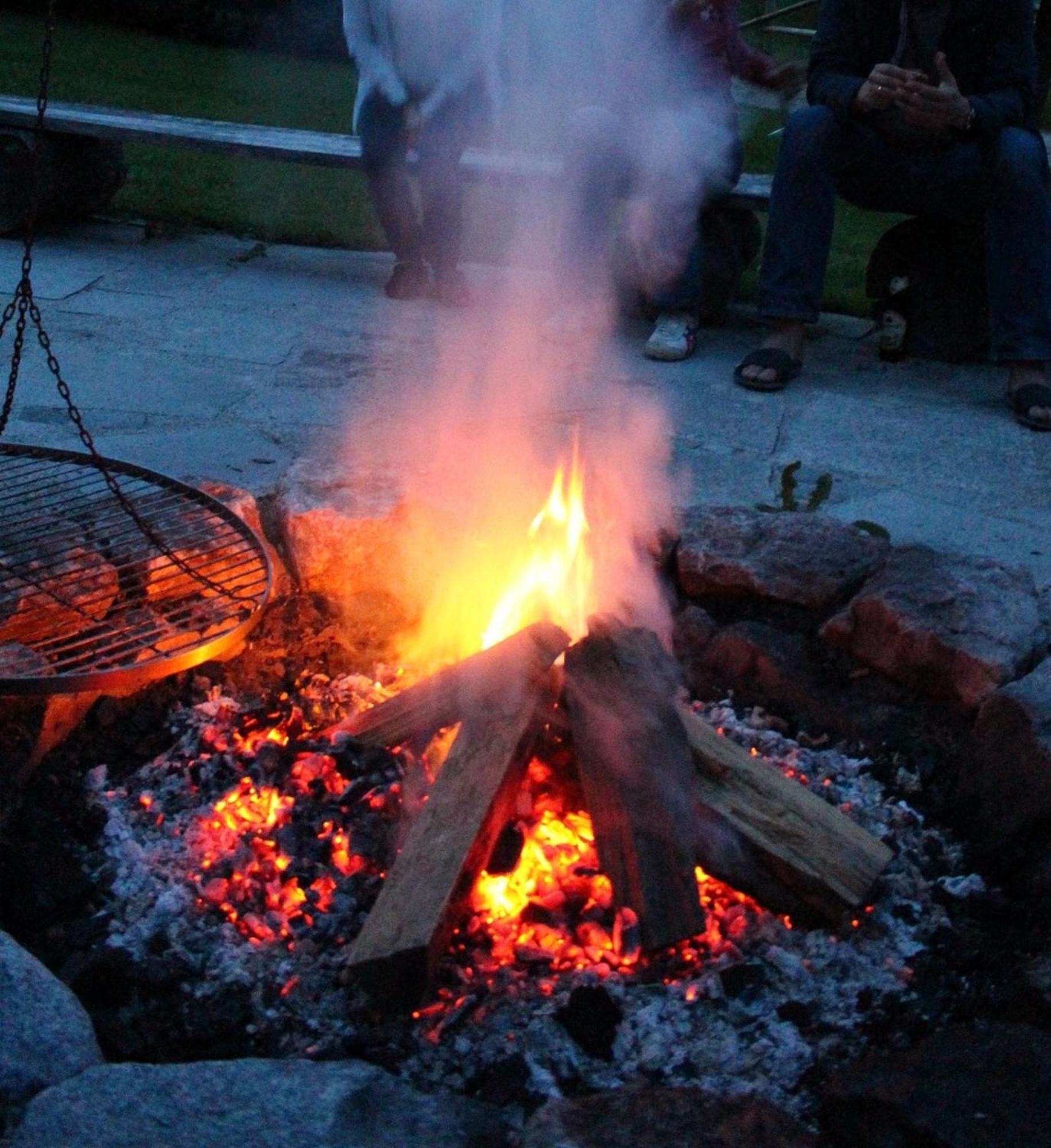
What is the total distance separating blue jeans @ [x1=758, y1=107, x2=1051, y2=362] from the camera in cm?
408

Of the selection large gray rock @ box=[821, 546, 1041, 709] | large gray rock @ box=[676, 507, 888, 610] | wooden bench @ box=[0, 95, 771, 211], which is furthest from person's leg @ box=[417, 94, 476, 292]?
large gray rock @ box=[821, 546, 1041, 709]

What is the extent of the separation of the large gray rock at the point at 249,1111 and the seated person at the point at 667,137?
3.42 metres

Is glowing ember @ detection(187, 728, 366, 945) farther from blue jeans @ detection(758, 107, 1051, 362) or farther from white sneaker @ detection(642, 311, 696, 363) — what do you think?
blue jeans @ detection(758, 107, 1051, 362)

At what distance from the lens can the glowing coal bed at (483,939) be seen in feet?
5.89

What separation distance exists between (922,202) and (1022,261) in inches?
16.7

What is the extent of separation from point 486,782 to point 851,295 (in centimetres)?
415

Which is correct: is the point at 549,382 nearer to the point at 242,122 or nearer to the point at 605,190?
the point at 605,190

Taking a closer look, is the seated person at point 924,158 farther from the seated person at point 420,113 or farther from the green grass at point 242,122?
the seated person at point 420,113

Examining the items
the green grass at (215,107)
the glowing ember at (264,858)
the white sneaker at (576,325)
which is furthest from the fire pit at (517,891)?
the green grass at (215,107)

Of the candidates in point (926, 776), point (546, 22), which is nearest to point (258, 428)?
point (926, 776)

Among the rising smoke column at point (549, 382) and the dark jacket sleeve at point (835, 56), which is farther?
the dark jacket sleeve at point (835, 56)

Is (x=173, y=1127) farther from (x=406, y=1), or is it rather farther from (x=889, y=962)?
(x=406, y=1)

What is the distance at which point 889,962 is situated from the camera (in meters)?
1.95

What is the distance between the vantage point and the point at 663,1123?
154cm
